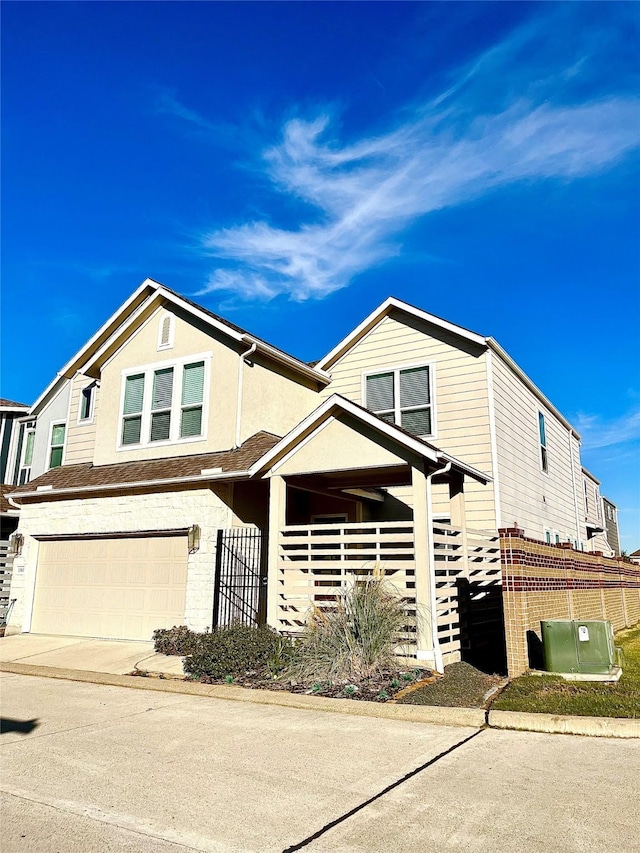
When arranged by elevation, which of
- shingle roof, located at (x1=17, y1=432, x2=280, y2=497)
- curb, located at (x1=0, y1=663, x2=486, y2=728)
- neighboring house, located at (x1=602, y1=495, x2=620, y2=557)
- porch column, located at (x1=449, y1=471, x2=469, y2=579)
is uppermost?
neighboring house, located at (x1=602, y1=495, x2=620, y2=557)

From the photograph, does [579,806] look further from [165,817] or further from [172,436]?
[172,436]

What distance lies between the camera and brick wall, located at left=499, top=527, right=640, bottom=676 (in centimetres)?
951

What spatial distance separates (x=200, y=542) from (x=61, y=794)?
791 cm

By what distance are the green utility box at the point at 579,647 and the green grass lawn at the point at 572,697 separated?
0.93ft

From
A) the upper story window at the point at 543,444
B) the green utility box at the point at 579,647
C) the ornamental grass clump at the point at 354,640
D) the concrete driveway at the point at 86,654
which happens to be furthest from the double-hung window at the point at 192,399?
the upper story window at the point at 543,444

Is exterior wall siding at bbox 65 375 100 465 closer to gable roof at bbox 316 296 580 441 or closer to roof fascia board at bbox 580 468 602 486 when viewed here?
gable roof at bbox 316 296 580 441

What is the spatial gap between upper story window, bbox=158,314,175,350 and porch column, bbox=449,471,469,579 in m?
8.14

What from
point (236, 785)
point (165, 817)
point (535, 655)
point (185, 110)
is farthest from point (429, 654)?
point (185, 110)

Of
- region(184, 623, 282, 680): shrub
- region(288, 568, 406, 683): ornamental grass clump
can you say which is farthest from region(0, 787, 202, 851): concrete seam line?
region(184, 623, 282, 680): shrub

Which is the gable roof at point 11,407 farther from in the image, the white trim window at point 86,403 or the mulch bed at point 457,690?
the mulch bed at point 457,690

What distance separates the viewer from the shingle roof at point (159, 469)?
13398mm

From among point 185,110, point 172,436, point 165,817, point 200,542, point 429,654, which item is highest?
point 185,110

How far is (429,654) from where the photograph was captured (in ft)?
32.4

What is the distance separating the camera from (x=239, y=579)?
1281 cm
